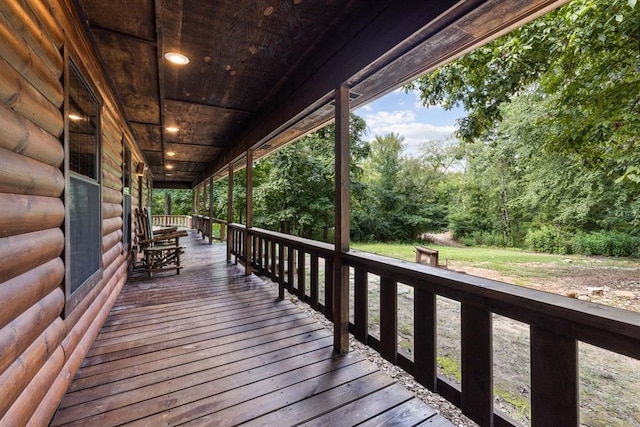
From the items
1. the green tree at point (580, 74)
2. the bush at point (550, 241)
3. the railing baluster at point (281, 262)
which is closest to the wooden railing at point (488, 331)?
the railing baluster at point (281, 262)

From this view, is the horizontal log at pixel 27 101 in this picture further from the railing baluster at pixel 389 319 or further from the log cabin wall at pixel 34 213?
the railing baluster at pixel 389 319

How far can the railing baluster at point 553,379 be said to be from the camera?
1103 mm

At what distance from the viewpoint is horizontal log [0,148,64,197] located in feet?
3.57

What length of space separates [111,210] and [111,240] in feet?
1.12

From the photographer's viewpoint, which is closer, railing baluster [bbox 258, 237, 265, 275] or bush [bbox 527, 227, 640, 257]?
railing baluster [bbox 258, 237, 265, 275]

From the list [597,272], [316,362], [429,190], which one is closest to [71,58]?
[316,362]

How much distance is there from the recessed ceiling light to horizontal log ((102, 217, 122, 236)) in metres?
1.67

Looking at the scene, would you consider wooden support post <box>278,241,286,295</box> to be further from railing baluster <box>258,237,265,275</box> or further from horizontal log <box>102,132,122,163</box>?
horizontal log <box>102,132,122,163</box>

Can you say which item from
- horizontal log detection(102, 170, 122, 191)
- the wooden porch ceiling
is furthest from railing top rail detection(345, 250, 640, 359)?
horizontal log detection(102, 170, 122, 191)

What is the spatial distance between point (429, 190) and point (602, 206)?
368 inches

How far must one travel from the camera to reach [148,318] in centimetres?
305

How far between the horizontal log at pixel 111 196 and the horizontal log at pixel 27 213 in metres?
1.42

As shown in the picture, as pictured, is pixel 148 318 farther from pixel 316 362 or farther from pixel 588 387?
pixel 588 387

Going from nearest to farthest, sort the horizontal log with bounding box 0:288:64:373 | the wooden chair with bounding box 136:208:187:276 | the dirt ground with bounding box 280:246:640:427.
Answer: the horizontal log with bounding box 0:288:64:373
the dirt ground with bounding box 280:246:640:427
the wooden chair with bounding box 136:208:187:276
